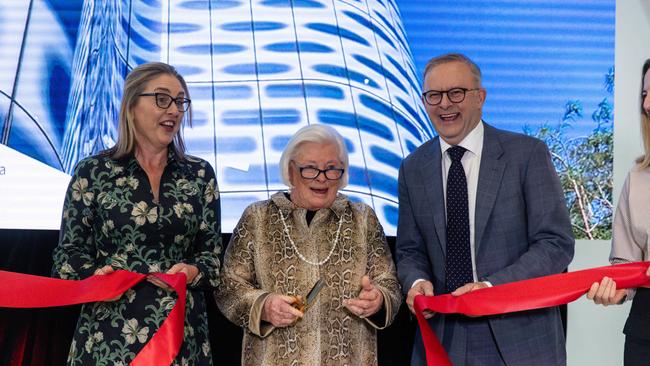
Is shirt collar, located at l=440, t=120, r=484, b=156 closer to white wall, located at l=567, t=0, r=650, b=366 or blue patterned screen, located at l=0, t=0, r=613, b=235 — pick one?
blue patterned screen, located at l=0, t=0, r=613, b=235

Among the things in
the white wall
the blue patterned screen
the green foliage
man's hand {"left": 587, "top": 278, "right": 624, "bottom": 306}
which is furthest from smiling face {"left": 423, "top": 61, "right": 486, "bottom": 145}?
the white wall

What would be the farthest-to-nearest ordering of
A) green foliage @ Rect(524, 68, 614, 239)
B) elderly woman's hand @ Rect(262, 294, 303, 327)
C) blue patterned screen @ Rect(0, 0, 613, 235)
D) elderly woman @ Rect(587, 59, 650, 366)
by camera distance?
green foliage @ Rect(524, 68, 614, 239)
blue patterned screen @ Rect(0, 0, 613, 235)
elderly woman's hand @ Rect(262, 294, 303, 327)
elderly woman @ Rect(587, 59, 650, 366)

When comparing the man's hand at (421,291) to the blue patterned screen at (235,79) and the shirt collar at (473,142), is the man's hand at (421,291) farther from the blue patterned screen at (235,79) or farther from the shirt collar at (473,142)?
the blue patterned screen at (235,79)

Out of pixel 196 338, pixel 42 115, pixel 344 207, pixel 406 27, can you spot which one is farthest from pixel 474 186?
pixel 42 115

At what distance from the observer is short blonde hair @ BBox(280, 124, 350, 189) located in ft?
9.96

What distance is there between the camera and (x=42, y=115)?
4.15m

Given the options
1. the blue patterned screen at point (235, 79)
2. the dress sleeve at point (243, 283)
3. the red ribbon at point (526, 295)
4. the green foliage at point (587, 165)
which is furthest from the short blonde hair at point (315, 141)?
the green foliage at point (587, 165)

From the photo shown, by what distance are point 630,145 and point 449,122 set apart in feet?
6.72

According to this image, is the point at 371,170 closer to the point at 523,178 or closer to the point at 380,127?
the point at 380,127

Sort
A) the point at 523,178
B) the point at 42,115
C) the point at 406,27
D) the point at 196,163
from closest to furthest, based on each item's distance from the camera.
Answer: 1. the point at 523,178
2. the point at 196,163
3. the point at 42,115
4. the point at 406,27

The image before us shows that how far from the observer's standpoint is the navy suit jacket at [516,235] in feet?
9.14

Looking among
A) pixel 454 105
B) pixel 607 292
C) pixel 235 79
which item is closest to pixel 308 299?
pixel 454 105

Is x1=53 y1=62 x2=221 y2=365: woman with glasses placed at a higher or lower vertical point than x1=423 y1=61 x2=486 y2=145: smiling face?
lower

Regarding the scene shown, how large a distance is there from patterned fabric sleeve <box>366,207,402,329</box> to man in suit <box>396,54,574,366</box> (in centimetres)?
6
